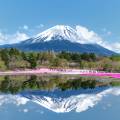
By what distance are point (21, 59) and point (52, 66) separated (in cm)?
637

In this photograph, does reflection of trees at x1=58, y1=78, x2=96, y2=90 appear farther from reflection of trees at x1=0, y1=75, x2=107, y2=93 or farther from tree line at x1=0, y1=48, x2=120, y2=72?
tree line at x1=0, y1=48, x2=120, y2=72

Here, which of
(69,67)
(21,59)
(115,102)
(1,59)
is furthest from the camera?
(69,67)

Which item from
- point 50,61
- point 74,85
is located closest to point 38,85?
point 74,85

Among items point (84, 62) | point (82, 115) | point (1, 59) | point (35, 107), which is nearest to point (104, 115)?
point (82, 115)

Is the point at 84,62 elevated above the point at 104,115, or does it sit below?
above

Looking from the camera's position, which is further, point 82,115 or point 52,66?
point 52,66

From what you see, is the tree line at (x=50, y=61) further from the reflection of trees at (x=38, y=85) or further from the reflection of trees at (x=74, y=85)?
the reflection of trees at (x=74, y=85)

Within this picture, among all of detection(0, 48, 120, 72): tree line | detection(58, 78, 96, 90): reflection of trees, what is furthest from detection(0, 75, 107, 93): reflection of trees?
detection(0, 48, 120, 72): tree line

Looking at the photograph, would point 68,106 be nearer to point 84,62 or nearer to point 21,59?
point 21,59

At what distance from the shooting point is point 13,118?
1545 cm

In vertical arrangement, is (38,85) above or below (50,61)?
below

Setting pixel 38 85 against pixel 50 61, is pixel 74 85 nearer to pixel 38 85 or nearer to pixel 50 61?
pixel 38 85

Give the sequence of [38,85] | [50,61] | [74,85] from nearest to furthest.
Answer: [38,85]
[74,85]
[50,61]

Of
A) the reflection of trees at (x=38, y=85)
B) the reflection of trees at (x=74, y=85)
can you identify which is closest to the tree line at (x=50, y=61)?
the reflection of trees at (x=38, y=85)
